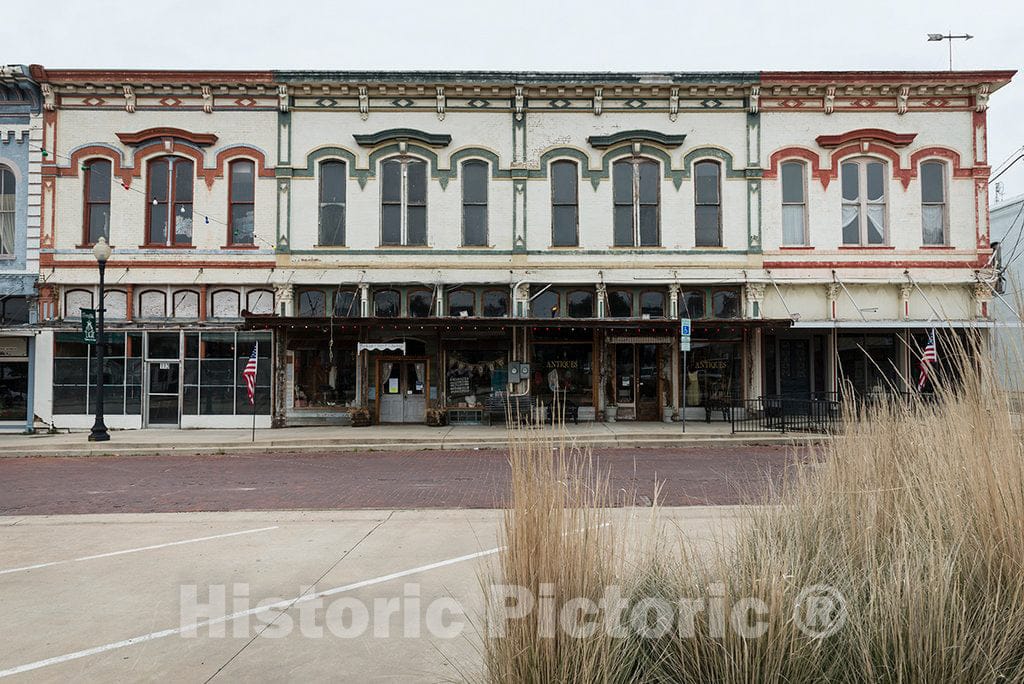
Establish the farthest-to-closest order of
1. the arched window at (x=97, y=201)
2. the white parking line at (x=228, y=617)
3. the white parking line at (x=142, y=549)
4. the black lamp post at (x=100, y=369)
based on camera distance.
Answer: the arched window at (x=97, y=201) → the black lamp post at (x=100, y=369) → the white parking line at (x=142, y=549) → the white parking line at (x=228, y=617)

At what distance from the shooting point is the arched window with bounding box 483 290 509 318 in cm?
2195

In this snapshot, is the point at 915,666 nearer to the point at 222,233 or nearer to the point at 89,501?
the point at 89,501

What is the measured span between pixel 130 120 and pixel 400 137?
27.9 ft

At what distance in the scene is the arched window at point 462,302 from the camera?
864 inches

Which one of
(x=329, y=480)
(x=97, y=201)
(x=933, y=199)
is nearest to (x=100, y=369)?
(x=97, y=201)

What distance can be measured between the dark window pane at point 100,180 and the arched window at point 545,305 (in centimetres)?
1378

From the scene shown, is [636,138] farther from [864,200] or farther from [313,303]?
[313,303]

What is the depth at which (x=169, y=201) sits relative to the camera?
21750 millimetres

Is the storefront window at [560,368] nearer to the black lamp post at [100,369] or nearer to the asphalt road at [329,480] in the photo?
the asphalt road at [329,480]

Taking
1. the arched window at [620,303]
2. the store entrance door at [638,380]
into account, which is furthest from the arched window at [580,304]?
the store entrance door at [638,380]

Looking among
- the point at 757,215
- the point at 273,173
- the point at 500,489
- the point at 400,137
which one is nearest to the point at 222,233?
the point at 273,173

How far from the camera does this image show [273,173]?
21844 millimetres

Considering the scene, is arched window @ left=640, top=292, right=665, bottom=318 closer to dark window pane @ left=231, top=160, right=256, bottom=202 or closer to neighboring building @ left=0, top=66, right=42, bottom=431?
dark window pane @ left=231, top=160, right=256, bottom=202

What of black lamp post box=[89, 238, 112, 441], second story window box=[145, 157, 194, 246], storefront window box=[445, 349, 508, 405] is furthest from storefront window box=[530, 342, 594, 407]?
black lamp post box=[89, 238, 112, 441]
